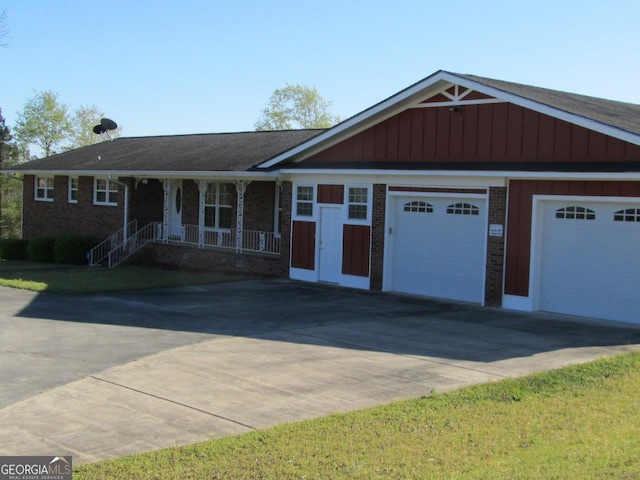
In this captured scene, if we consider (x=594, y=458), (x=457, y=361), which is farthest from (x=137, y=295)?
(x=594, y=458)

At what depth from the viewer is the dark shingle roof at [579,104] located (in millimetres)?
15125

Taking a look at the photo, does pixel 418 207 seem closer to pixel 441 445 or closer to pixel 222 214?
pixel 222 214

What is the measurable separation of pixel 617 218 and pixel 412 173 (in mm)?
4707

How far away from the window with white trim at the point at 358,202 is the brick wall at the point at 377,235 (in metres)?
0.36

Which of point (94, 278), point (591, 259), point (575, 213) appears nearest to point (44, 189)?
point (94, 278)

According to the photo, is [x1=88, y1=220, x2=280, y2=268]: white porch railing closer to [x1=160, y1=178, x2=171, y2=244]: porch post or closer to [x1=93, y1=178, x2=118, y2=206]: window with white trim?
[x1=160, y1=178, x2=171, y2=244]: porch post

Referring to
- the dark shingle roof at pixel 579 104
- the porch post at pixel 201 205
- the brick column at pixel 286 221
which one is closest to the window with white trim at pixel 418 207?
the dark shingle roof at pixel 579 104

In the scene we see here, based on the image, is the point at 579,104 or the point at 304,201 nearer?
the point at 579,104

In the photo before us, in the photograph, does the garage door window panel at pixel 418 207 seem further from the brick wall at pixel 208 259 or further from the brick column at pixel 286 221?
the brick wall at pixel 208 259

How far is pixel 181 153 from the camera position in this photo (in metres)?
28.4

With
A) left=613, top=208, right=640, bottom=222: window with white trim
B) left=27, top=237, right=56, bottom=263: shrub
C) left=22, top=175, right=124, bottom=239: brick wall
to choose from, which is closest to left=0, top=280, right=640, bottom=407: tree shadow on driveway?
left=613, top=208, right=640, bottom=222: window with white trim

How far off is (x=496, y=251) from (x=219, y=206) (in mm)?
12849

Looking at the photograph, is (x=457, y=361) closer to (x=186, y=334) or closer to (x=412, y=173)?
(x=186, y=334)

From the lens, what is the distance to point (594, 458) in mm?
6672
